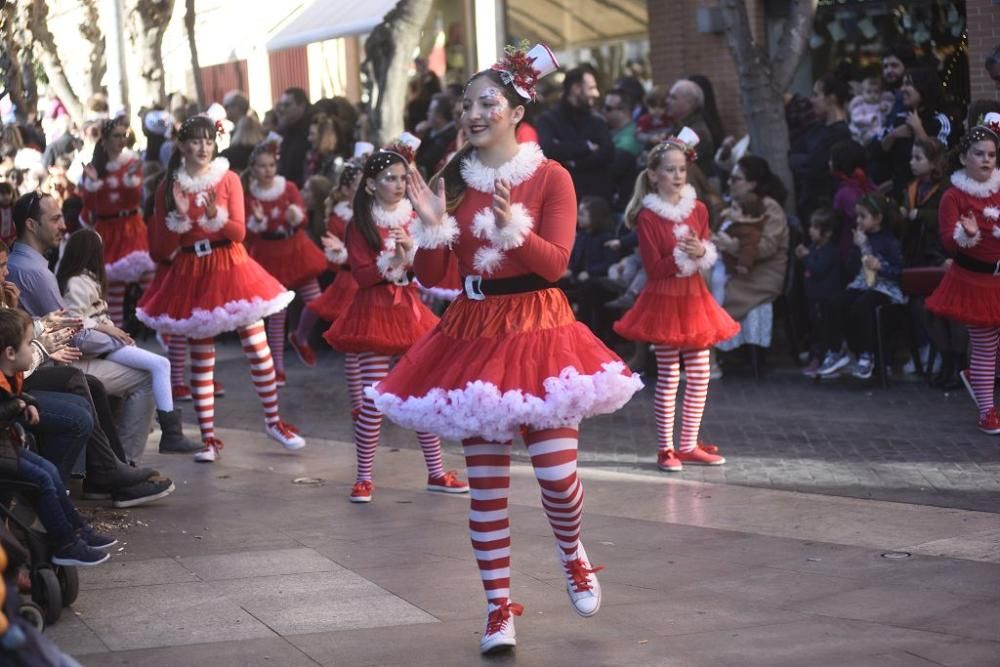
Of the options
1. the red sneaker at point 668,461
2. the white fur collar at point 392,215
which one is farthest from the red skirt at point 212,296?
the red sneaker at point 668,461

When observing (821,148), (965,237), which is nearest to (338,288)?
(965,237)

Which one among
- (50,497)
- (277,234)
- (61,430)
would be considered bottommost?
(50,497)

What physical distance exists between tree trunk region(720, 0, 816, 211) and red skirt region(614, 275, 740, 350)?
5.25m

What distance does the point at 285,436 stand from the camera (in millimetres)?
11445

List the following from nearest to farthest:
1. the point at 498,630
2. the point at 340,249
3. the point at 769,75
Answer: the point at 498,630 < the point at 340,249 < the point at 769,75

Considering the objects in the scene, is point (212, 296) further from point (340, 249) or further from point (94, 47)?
point (94, 47)

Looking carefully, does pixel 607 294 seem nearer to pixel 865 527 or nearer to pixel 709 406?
pixel 709 406

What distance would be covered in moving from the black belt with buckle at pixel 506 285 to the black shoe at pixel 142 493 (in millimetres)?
3153

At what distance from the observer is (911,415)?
38.4 ft

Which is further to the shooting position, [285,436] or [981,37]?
[981,37]

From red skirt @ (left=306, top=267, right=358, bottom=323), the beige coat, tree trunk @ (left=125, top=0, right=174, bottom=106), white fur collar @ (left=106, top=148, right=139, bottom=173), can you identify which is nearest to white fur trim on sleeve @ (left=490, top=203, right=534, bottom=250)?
red skirt @ (left=306, top=267, right=358, bottom=323)

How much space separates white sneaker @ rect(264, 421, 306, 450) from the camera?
11.4m

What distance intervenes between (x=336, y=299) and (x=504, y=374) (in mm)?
5825

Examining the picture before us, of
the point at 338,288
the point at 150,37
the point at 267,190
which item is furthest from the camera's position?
the point at 150,37
